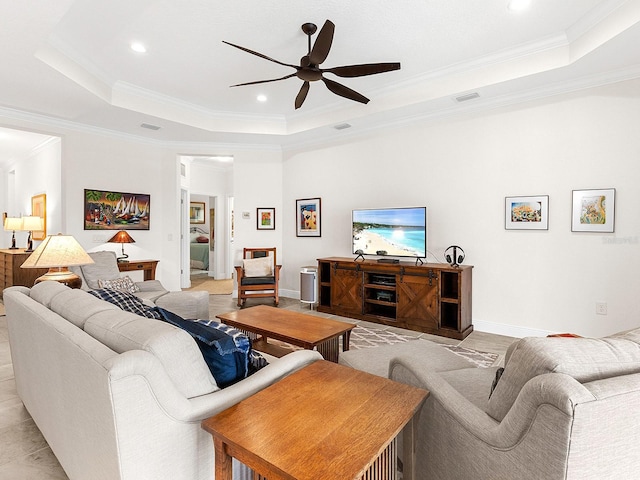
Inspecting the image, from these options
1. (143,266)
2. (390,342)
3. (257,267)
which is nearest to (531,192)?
(390,342)

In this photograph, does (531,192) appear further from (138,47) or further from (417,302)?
(138,47)

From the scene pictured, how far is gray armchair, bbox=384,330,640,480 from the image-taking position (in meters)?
0.84

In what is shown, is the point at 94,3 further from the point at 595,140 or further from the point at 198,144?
the point at 595,140

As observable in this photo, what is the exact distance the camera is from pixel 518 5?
9.01 feet

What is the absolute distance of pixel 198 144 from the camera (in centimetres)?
589

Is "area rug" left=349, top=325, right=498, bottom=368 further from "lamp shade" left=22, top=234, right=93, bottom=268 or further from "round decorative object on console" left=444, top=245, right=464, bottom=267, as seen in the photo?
"lamp shade" left=22, top=234, right=93, bottom=268

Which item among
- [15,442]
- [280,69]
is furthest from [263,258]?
[15,442]

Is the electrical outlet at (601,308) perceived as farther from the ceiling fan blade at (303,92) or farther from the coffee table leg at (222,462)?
the coffee table leg at (222,462)

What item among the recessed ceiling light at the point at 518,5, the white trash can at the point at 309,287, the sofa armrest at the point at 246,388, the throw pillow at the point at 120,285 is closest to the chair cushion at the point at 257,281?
the white trash can at the point at 309,287

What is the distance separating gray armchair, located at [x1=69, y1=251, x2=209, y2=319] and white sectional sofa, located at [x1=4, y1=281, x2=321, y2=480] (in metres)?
1.84

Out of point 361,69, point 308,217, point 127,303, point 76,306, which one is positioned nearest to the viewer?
point 76,306

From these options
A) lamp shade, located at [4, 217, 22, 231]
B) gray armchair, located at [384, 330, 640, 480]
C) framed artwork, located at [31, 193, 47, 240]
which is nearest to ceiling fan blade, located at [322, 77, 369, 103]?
gray armchair, located at [384, 330, 640, 480]

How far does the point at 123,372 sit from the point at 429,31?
3506mm

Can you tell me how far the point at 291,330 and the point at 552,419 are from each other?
2111mm
